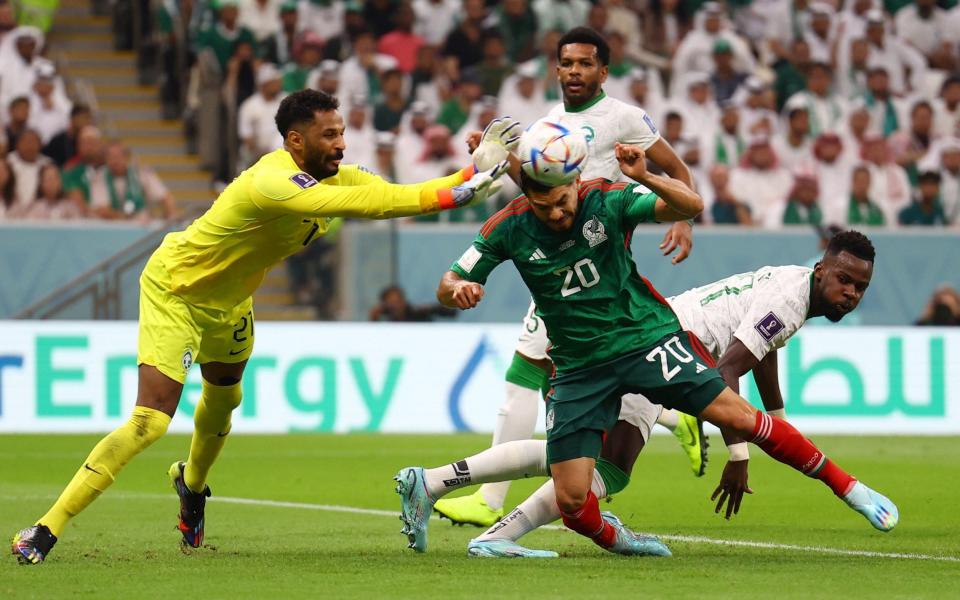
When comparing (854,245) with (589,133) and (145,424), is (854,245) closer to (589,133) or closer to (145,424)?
(589,133)

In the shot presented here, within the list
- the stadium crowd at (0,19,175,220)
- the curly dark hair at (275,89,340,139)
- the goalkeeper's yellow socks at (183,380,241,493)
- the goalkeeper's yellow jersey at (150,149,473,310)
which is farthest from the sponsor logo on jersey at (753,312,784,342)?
the stadium crowd at (0,19,175,220)

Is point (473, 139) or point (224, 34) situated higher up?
point (224, 34)

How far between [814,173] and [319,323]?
678 centimetres

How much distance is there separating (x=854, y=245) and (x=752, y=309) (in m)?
0.62

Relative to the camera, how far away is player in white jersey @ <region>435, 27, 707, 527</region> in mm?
9023

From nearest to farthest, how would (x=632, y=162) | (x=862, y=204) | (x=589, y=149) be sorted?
(x=632, y=162) < (x=589, y=149) < (x=862, y=204)

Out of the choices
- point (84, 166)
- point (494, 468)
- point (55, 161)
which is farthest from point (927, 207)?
point (494, 468)

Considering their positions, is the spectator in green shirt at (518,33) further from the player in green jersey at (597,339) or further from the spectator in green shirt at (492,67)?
the player in green jersey at (597,339)

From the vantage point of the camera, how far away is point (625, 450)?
836cm

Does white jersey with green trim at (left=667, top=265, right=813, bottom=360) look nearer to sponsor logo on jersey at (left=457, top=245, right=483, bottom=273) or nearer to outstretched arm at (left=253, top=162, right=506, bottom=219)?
sponsor logo on jersey at (left=457, top=245, right=483, bottom=273)

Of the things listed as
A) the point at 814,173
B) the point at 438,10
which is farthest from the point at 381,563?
the point at 438,10

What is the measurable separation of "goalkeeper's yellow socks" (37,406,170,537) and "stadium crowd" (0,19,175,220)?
10.6 metres

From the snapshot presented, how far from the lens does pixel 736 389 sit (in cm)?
840

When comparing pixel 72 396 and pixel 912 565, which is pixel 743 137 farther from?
pixel 912 565
